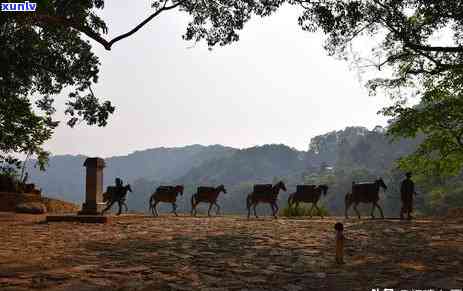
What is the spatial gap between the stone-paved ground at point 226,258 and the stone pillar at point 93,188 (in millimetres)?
3183

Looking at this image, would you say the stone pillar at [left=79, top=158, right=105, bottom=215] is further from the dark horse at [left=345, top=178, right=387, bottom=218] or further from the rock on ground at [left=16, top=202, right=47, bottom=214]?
the dark horse at [left=345, top=178, right=387, bottom=218]

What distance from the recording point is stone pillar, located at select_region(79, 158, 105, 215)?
15.4 meters

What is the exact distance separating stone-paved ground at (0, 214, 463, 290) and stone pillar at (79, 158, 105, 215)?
3.18m

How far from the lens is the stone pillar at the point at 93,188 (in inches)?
608

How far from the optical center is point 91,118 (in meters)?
17.4

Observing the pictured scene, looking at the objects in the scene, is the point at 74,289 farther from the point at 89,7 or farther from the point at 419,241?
the point at 89,7

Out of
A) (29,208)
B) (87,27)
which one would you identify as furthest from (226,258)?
(29,208)

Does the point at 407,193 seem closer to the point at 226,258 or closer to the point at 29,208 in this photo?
the point at 226,258

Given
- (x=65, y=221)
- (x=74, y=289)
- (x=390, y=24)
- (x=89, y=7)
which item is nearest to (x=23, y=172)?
(x=65, y=221)

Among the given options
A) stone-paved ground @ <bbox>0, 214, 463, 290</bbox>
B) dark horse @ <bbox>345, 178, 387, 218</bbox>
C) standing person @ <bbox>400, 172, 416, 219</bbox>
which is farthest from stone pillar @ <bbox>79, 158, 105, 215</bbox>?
standing person @ <bbox>400, 172, 416, 219</bbox>

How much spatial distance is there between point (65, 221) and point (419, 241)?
991 cm

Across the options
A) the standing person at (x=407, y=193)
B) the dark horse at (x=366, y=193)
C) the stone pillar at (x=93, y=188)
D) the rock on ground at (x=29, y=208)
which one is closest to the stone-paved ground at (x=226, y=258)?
the standing person at (x=407, y=193)

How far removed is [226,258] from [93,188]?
8.81 m

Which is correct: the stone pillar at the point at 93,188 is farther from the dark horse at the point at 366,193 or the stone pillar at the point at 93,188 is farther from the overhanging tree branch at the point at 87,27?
the dark horse at the point at 366,193
